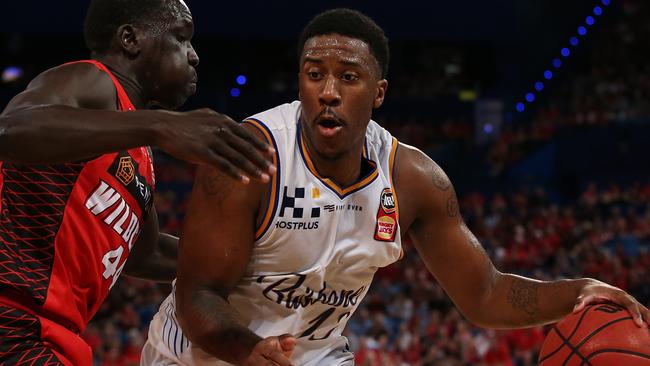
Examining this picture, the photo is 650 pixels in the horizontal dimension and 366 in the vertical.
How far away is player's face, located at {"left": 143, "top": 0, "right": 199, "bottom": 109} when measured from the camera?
3.11m

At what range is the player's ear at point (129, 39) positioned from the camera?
3064 millimetres

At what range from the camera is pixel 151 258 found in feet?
11.8

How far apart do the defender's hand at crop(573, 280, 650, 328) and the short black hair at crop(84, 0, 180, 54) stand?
190 cm

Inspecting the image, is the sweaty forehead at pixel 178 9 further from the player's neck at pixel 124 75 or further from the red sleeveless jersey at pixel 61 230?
the red sleeveless jersey at pixel 61 230

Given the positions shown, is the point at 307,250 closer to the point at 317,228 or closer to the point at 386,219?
Answer: the point at 317,228

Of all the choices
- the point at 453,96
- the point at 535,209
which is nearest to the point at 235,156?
the point at 535,209

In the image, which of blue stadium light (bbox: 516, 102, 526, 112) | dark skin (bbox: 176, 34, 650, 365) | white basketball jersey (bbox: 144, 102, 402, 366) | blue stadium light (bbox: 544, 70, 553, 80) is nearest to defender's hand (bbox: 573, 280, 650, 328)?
dark skin (bbox: 176, 34, 650, 365)

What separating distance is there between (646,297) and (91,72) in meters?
9.65

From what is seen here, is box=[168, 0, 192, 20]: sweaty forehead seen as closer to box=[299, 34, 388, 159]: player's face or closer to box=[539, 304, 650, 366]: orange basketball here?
box=[299, 34, 388, 159]: player's face

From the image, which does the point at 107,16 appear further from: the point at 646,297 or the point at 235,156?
the point at 646,297

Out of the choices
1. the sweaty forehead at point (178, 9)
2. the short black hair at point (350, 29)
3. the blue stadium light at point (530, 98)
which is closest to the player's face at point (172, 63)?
the sweaty forehead at point (178, 9)

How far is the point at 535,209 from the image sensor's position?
14852 mm

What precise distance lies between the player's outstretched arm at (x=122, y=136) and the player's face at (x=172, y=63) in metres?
0.66

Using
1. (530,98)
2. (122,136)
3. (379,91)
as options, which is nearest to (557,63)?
(530,98)
